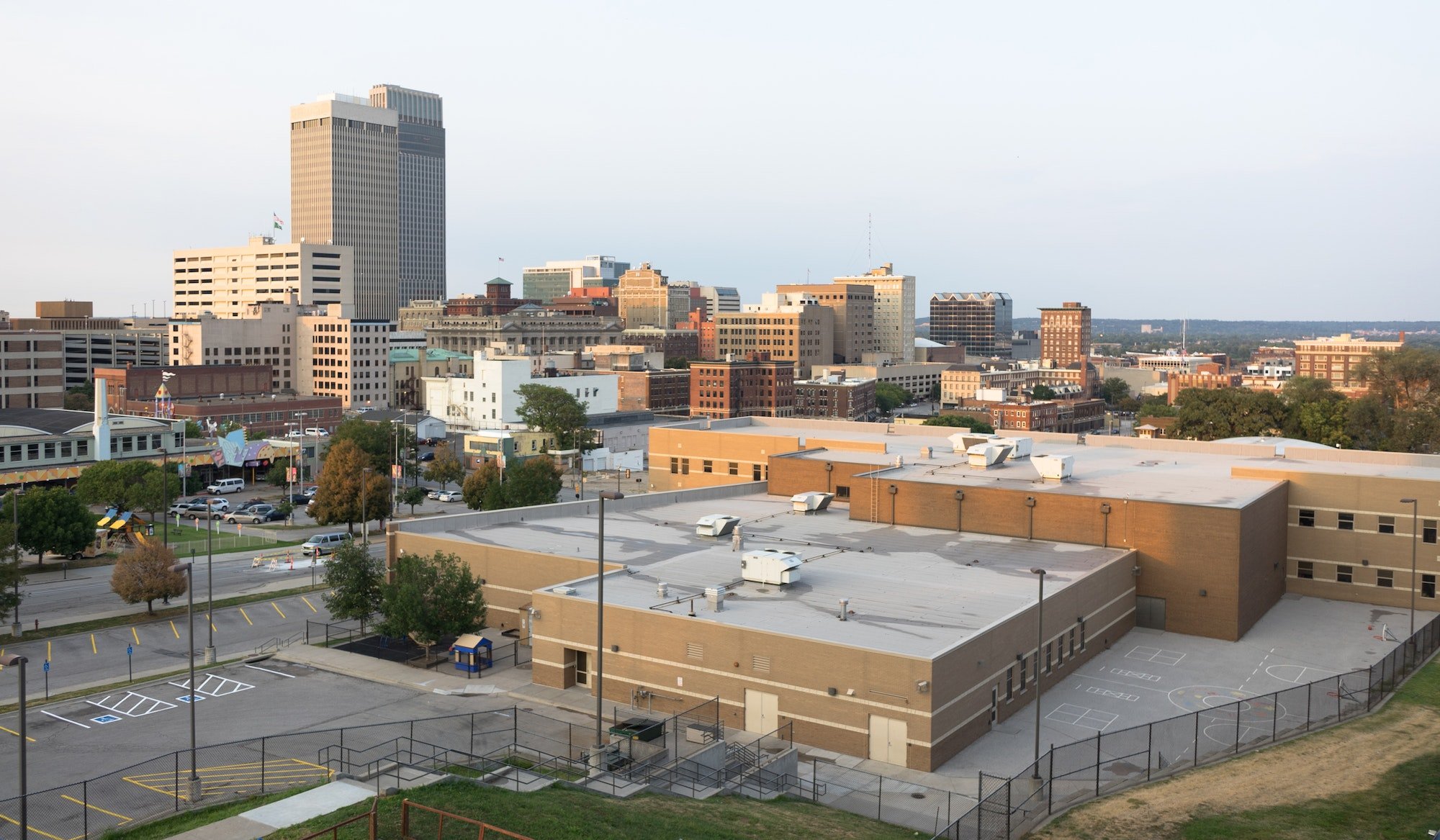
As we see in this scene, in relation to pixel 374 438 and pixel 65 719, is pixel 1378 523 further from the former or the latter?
pixel 374 438

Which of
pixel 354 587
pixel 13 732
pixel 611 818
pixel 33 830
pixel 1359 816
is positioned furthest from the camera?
pixel 354 587

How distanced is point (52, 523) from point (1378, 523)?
245 feet

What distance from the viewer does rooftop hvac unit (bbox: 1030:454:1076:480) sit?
60.6m

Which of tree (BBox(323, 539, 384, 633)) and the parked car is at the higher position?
tree (BBox(323, 539, 384, 633))

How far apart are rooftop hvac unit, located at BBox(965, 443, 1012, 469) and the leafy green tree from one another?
50824 mm

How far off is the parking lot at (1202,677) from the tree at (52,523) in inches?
2307

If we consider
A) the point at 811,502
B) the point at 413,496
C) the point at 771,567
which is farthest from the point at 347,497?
the point at 771,567

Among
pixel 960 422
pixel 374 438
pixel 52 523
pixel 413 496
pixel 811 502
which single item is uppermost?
pixel 374 438

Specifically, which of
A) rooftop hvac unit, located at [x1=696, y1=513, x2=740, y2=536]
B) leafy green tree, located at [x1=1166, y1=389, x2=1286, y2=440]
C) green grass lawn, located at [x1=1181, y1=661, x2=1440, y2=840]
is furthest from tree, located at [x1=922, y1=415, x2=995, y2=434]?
green grass lawn, located at [x1=1181, y1=661, x2=1440, y2=840]

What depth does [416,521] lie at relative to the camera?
5803cm

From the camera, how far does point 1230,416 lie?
112312 millimetres

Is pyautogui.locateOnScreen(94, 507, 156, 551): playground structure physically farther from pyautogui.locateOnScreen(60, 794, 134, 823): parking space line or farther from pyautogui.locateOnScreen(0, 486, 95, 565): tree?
pyautogui.locateOnScreen(60, 794, 134, 823): parking space line

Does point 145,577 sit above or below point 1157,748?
above

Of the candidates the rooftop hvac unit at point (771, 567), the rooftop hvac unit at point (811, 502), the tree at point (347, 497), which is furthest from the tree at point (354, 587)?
the tree at point (347, 497)
